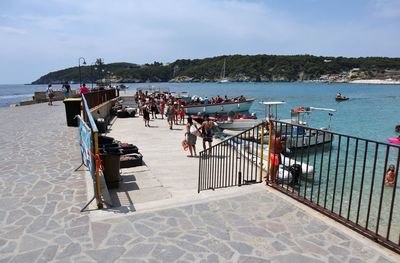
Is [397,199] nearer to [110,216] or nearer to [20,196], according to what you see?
[110,216]

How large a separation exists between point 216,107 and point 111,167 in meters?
29.5

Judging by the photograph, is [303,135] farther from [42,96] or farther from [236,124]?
[42,96]

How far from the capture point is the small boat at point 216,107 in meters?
35.3

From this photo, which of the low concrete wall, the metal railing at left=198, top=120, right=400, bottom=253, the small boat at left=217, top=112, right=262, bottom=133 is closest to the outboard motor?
the metal railing at left=198, top=120, right=400, bottom=253

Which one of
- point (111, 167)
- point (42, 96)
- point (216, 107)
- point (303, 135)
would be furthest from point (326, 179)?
point (42, 96)

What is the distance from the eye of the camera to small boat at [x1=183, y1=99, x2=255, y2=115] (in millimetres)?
35281

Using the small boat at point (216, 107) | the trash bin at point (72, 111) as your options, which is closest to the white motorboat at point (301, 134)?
the trash bin at point (72, 111)

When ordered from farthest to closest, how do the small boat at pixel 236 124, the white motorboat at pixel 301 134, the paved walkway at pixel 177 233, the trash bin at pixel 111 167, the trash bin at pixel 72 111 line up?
the small boat at pixel 236 124, the trash bin at pixel 72 111, the trash bin at pixel 111 167, the white motorboat at pixel 301 134, the paved walkway at pixel 177 233

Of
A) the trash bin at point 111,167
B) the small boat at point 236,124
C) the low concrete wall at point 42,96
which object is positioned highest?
the trash bin at point 111,167

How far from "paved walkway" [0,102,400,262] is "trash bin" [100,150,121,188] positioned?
1.05m

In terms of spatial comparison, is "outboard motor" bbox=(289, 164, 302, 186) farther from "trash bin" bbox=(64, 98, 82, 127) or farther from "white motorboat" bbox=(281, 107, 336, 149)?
"trash bin" bbox=(64, 98, 82, 127)

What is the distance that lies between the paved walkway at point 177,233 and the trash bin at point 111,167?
3.46 ft

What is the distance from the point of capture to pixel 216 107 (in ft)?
121

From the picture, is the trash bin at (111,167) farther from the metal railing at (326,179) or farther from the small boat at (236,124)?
Result: the small boat at (236,124)
